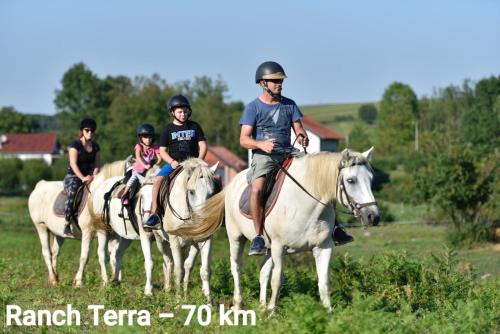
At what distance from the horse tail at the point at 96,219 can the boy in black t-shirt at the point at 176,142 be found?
2086 millimetres

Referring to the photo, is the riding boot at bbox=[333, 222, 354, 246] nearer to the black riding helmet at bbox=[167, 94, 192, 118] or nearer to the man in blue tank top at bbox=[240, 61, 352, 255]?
the man in blue tank top at bbox=[240, 61, 352, 255]

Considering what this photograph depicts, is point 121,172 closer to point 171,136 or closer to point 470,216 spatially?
point 171,136

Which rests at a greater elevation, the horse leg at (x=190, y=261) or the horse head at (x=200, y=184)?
the horse head at (x=200, y=184)

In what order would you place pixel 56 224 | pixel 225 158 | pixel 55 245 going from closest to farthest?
pixel 56 224 < pixel 55 245 < pixel 225 158

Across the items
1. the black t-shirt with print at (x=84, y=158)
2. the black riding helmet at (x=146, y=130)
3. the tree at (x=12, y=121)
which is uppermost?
the tree at (x=12, y=121)

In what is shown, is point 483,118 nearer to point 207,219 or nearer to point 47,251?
point 47,251

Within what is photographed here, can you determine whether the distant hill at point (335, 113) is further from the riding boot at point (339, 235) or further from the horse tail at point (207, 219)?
the riding boot at point (339, 235)

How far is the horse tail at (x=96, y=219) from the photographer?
1451 centimetres

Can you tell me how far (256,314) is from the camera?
8.73 m

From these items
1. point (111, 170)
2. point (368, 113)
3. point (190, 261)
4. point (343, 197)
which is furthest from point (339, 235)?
point (368, 113)

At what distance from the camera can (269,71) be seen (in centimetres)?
1036

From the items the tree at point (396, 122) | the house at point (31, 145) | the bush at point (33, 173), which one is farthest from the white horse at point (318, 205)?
the house at point (31, 145)

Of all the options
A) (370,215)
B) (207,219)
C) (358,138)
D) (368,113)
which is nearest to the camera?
(370,215)

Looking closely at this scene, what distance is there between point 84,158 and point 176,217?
374 centimetres
